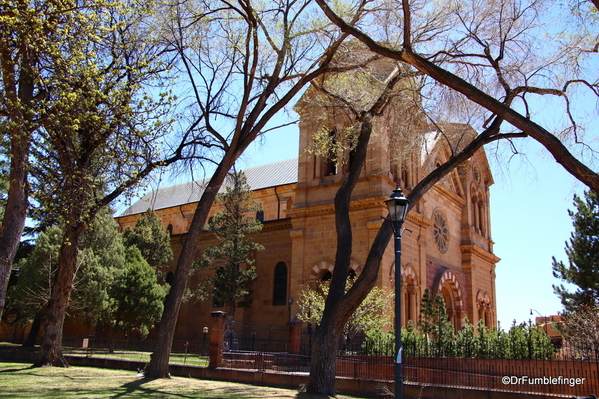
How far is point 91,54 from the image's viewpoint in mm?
11469

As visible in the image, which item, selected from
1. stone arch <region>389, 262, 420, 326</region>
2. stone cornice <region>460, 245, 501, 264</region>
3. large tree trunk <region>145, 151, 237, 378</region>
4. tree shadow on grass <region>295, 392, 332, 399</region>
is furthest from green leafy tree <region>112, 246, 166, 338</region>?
tree shadow on grass <region>295, 392, 332, 399</region>

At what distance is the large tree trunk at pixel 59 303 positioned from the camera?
1516 centimetres

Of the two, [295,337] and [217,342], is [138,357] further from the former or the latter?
[217,342]

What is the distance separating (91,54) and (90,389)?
736 centimetres

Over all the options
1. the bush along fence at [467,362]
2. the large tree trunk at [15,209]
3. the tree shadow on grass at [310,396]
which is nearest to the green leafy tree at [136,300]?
the bush along fence at [467,362]

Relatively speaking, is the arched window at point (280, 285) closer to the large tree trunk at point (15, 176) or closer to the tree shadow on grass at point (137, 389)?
the tree shadow on grass at point (137, 389)

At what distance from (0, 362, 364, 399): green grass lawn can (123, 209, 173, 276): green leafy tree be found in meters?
19.8

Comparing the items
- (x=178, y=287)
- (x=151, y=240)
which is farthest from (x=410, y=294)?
(x=151, y=240)

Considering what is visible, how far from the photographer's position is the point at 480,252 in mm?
33875

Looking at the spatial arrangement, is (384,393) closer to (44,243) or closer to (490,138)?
(490,138)

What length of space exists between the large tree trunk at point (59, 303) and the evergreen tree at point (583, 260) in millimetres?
22796

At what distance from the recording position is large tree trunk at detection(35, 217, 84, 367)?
597 inches

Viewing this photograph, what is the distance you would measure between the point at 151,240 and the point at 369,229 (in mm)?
17034

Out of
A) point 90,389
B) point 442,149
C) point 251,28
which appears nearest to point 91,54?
point 251,28
